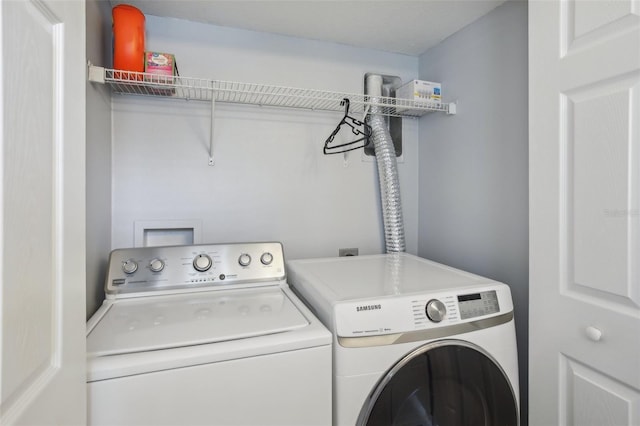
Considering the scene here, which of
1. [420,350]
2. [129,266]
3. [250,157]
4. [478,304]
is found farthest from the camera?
[250,157]

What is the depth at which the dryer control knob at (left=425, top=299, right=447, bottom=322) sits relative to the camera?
1122 mm

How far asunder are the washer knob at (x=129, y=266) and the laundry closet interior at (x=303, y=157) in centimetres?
11

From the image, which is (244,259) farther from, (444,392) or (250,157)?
(444,392)

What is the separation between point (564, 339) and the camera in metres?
1.07

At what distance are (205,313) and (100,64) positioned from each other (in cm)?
113

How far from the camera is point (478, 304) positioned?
1208 mm

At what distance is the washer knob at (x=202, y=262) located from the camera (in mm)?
1430

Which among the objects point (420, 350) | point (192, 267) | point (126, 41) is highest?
point (126, 41)

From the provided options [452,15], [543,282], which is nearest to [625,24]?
[543,282]

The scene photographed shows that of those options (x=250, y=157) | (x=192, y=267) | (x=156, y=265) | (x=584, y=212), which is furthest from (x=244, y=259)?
(x=584, y=212)

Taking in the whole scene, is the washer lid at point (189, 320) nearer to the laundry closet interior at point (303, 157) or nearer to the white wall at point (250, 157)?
the laundry closet interior at point (303, 157)

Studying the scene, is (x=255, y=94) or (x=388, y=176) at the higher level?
(x=255, y=94)

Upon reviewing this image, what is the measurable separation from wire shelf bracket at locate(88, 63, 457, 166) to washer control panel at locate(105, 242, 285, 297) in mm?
527

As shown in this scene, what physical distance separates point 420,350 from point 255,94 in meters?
1.35
